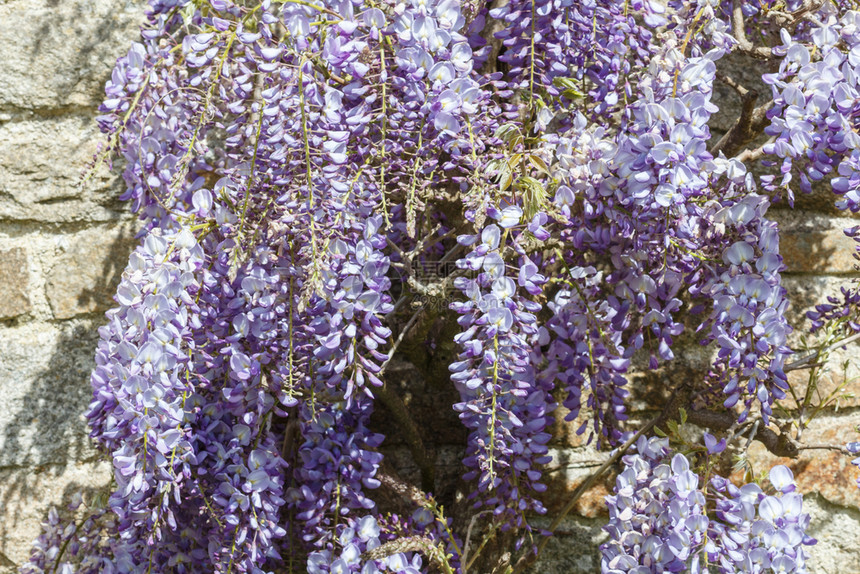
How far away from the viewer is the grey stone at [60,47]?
1672 millimetres

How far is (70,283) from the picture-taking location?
66.2 inches

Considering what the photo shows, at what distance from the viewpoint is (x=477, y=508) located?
1.53m

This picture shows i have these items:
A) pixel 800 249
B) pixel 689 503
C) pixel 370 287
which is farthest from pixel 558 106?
pixel 689 503

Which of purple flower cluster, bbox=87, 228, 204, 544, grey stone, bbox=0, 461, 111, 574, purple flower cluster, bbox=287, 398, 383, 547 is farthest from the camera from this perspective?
grey stone, bbox=0, 461, 111, 574

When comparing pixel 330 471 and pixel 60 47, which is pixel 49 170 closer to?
pixel 60 47

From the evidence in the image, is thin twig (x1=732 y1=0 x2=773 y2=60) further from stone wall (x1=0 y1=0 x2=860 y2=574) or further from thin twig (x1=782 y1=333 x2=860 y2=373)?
thin twig (x1=782 y1=333 x2=860 y2=373)

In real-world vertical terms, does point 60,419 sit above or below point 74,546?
above

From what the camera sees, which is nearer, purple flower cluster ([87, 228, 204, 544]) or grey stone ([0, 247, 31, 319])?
purple flower cluster ([87, 228, 204, 544])

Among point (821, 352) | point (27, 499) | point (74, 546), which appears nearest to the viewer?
point (821, 352)

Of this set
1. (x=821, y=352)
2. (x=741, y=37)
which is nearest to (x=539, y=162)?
(x=741, y=37)

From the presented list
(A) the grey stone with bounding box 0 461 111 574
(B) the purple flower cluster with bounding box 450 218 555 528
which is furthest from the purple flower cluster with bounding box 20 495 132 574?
(B) the purple flower cluster with bounding box 450 218 555 528

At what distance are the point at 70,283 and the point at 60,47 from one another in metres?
0.52

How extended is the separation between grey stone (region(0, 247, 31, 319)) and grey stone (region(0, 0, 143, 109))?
331 mm

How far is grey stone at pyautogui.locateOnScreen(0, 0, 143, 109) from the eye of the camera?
5.49 ft
